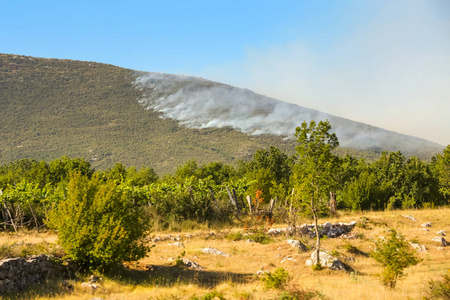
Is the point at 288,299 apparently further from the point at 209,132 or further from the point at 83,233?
the point at 209,132

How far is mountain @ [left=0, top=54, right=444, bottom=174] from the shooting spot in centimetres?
11000

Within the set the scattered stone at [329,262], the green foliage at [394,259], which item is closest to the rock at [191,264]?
the scattered stone at [329,262]

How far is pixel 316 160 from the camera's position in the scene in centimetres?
1412

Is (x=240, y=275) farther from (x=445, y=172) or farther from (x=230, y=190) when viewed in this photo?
(x=445, y=172)

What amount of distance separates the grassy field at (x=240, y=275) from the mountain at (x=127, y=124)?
82572 millimetres

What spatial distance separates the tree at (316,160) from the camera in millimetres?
13922

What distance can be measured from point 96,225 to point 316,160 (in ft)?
27.3

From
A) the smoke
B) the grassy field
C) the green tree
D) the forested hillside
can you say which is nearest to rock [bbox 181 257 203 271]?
the grassy field

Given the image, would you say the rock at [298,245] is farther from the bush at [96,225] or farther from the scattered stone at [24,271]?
the scattered stone at [24,271]

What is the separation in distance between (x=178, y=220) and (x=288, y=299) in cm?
1553

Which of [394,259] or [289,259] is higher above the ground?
[394,259]

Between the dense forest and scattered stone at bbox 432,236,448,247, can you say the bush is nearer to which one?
the dense forest

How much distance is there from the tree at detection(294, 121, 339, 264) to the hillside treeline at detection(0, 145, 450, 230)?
349mm

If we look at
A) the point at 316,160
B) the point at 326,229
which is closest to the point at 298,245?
the point at 316,160
